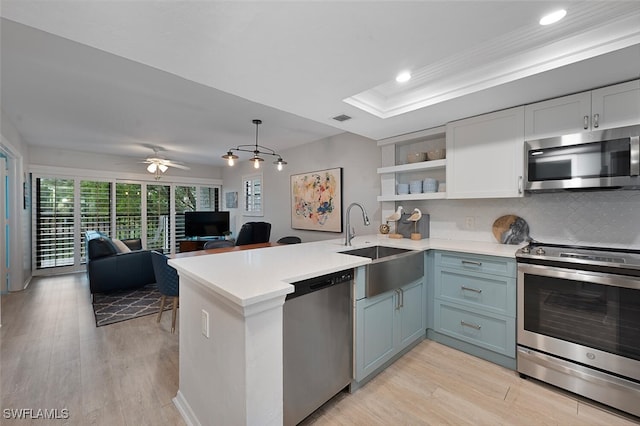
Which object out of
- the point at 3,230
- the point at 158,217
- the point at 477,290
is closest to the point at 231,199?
the point at 158,217

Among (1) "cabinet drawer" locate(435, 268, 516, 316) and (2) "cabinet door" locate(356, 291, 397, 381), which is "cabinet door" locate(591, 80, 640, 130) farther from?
(2) "cabinet door" locate(356, 291, 397, 381)

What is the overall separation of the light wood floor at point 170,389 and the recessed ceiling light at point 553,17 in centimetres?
228

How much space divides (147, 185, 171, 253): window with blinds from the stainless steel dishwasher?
5937mm

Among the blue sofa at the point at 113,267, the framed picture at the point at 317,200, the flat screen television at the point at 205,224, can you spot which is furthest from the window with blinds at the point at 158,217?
the framed picture at the point at 317,200

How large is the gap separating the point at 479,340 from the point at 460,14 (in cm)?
239

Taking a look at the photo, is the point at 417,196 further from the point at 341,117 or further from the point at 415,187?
the point at 341,117

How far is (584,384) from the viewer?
1.78 metres

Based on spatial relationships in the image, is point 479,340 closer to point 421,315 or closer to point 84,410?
point 421,315

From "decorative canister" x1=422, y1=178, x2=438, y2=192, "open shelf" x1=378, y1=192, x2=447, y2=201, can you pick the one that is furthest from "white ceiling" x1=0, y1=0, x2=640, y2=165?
"open shelf" x1=378, y1=192, x2=447, y2=201

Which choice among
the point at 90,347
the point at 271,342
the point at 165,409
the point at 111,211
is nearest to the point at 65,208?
the point at 111,211

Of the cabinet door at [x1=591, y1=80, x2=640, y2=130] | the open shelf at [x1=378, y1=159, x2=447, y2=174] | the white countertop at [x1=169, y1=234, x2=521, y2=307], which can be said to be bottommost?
the white countertop at [x1=169, y1=234, x2=521, y2=307]

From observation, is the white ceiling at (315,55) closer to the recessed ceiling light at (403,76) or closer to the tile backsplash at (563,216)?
the recessed ceiling light at (403,76)

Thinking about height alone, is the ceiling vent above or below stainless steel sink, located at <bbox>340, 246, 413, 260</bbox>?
above

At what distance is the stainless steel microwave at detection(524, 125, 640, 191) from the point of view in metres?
1.79
